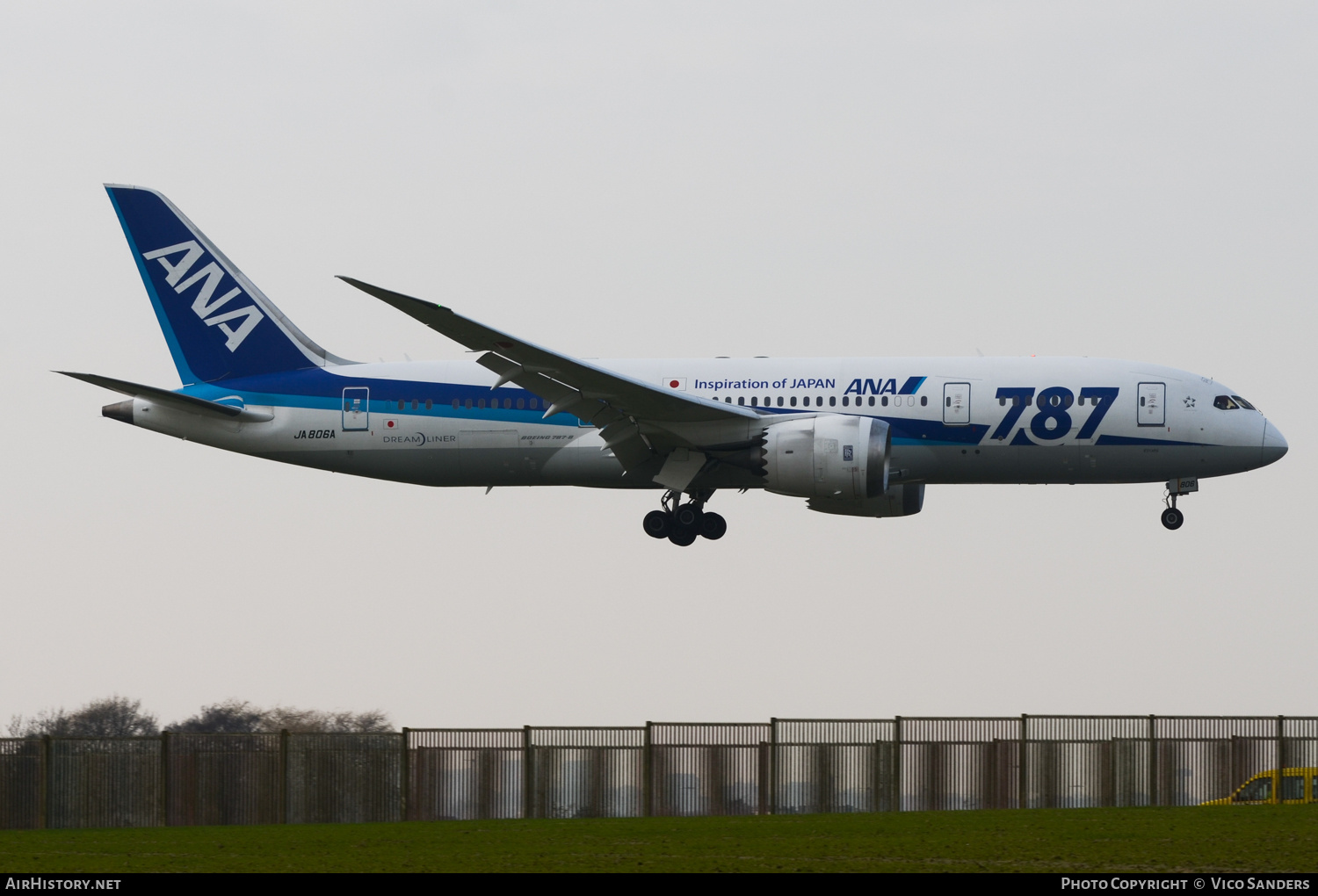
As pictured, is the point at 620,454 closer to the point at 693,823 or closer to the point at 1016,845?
the point at 693,823

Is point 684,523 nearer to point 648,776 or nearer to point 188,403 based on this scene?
point 648,776

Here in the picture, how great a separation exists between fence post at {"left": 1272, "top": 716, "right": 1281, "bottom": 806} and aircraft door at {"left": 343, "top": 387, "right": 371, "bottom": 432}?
20.5 meters

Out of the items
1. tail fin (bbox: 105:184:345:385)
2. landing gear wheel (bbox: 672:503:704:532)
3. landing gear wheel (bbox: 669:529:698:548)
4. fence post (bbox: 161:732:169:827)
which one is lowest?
fence post (bbox: 161:732:169:827)

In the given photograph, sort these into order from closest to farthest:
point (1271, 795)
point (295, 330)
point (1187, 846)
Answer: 1. point (1187, 846)
2. point (1271, 795)
3. point (295, 330)

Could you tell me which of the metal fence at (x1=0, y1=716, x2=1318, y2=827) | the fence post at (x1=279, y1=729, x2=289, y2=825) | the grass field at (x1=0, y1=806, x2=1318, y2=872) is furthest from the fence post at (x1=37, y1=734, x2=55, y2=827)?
the grass field at (x1=0, y1=806, x2=1318, y2=872)

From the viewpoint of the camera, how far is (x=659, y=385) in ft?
119

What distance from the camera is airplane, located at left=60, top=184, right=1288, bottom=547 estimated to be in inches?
1320

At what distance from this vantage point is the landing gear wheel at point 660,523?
3753 centimetres

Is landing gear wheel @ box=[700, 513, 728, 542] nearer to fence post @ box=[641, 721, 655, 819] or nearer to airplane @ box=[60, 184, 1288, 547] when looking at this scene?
airplane @ box=[60, 184, 1288, 547]

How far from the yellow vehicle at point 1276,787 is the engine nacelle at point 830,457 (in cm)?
894

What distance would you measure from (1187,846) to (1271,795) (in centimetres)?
1332

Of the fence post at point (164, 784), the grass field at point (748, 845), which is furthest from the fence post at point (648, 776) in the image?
the fence post at point (164, 784)

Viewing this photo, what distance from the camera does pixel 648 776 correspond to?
32906 millimetres
